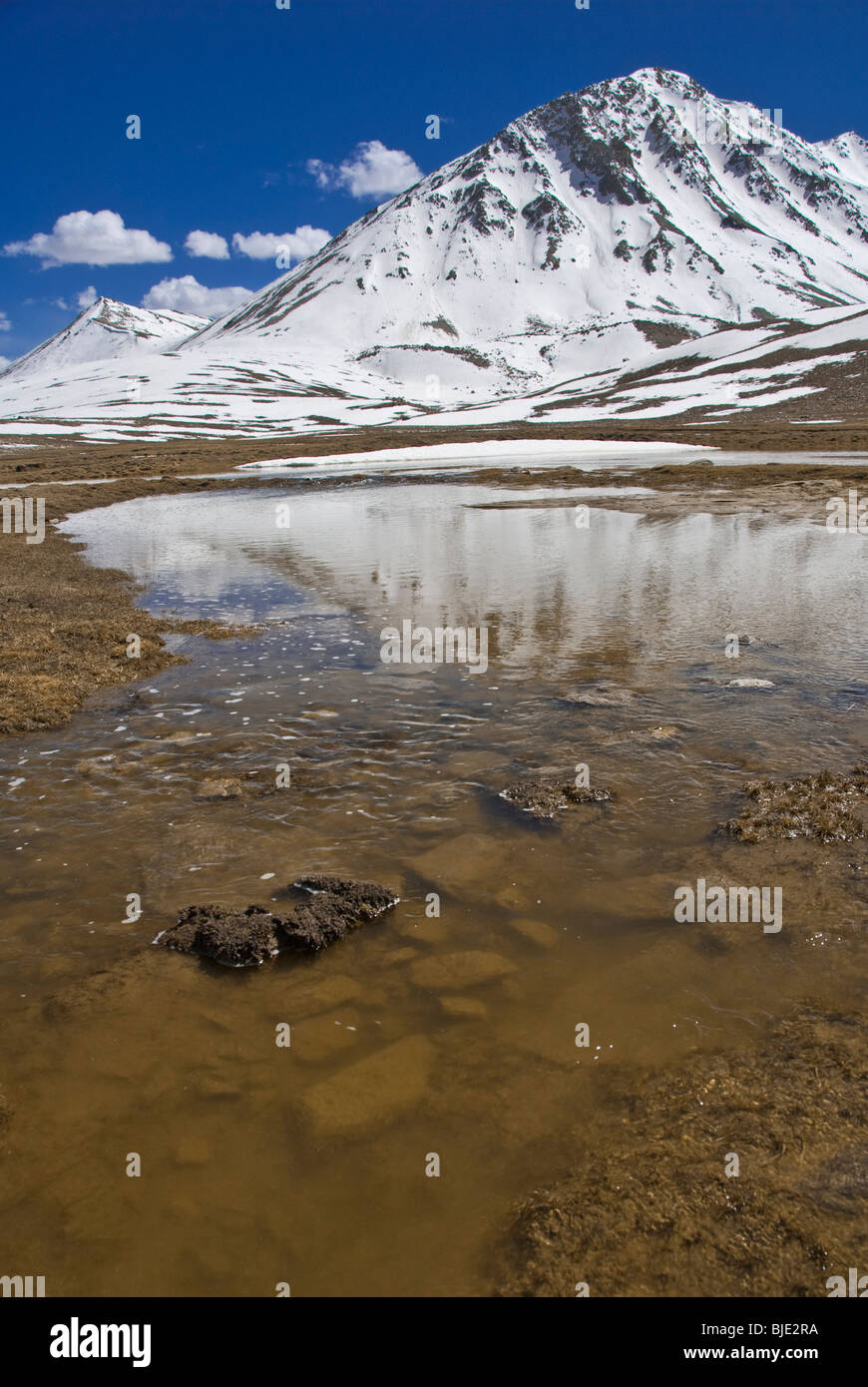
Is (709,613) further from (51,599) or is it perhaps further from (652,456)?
(652,456)

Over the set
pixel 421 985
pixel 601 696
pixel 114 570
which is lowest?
pixel 421 985

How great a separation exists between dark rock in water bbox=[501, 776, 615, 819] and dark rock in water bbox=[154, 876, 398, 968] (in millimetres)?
2140

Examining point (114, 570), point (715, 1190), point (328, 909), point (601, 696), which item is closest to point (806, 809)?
point (601, 696)

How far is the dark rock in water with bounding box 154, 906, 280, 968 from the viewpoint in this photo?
611 centimetres

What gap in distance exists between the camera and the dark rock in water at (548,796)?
8.35m

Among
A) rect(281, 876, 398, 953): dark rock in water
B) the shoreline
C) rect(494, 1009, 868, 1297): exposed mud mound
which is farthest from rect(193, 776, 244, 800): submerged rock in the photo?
rect(494, 1009, 868, 1297): exposed mud mound

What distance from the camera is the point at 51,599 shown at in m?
19.5

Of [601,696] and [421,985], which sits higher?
[601,696]

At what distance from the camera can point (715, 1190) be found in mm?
4117

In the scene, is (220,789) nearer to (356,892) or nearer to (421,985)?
(356,892)

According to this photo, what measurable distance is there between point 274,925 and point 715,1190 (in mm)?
3692

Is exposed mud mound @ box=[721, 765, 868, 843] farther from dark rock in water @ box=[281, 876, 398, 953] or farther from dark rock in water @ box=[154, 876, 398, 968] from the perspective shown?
dark rock in water @ box=[154, 876, 398, 968]
